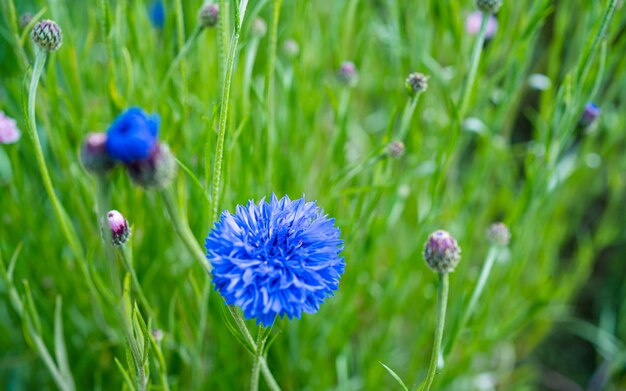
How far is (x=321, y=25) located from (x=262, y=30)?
0.42m

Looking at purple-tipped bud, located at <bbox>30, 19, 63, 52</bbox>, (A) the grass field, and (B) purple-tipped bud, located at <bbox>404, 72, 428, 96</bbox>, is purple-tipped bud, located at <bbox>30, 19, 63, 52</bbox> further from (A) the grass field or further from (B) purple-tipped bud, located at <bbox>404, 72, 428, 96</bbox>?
(B) purple-tipped bud, located at <bbox>404, 72, 428, 96</bbox>

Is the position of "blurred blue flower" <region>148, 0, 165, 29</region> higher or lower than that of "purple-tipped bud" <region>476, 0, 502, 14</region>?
higher

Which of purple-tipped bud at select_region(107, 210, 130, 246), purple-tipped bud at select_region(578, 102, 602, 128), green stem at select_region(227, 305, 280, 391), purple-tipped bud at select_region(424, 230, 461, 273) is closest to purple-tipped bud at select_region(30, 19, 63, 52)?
purple-tipped bud at select_region(107, 210, 130, 246)

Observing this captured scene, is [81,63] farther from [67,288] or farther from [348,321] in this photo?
[348,321]

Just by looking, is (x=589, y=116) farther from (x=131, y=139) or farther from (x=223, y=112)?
(x=131, y=139)

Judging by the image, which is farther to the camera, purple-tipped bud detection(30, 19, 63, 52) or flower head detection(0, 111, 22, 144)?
flower head detection(0, 111, 22, 144)

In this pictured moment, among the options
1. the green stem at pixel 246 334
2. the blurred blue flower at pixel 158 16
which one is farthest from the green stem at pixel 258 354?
the blurred blue flower at pixel 158 16

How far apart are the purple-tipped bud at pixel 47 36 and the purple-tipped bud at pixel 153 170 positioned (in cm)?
30

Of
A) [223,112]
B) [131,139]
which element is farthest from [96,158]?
[223,112]

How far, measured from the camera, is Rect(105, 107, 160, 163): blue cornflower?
1.47ft

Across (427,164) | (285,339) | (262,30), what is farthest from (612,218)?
(262,30)

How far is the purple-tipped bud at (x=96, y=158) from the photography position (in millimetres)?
457

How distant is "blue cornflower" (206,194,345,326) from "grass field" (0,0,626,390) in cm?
15

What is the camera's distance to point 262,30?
92 centimetres
